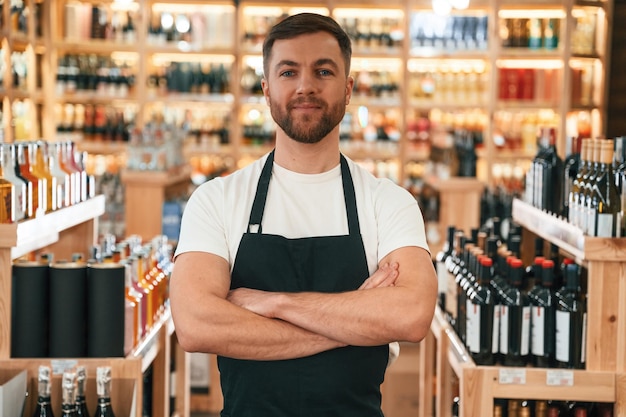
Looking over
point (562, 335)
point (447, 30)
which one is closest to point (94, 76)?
point (447, 30)

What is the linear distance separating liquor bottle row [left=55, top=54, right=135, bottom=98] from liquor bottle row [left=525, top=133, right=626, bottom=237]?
516 centimetres

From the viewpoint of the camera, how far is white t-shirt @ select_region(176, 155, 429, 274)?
2.22 metres

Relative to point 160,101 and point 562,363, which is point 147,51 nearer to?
point 160,101

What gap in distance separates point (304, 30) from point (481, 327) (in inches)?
53.5

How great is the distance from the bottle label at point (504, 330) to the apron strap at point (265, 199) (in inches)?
42.0

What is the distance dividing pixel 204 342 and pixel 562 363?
4.69ft

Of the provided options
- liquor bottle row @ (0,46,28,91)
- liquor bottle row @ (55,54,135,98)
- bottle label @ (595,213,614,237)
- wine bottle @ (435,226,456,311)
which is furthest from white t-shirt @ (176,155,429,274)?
liquor bottle row @ (55,54,135,98)

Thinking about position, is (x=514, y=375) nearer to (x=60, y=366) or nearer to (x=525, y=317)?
(x=525, y=317)

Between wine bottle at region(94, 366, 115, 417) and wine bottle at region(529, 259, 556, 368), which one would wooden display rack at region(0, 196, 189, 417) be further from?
wine bottle at region(529, 259, 556, 368)

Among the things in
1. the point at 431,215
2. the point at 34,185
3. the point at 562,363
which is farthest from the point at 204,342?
the point at 431,215

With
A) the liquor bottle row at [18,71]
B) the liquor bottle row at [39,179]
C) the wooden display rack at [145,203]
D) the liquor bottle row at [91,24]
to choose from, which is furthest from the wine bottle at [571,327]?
the liquor bottle row at [91,24]

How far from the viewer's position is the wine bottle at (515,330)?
10.2ft

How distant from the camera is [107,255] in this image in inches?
131

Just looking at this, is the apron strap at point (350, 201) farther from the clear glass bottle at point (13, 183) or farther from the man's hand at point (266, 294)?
the clear glass bottle at point (13, 183)
